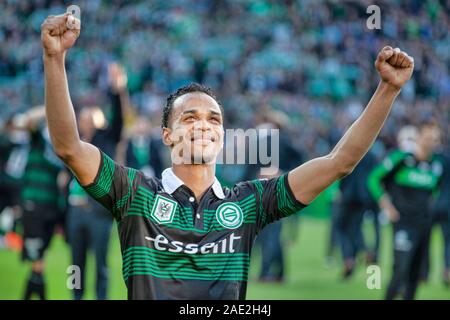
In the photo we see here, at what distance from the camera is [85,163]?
3.55 m

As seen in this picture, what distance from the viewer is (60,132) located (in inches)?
135

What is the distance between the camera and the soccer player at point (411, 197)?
9.16m

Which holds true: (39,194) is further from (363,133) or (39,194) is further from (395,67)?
(395,67)

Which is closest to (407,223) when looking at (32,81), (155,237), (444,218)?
(444,218)

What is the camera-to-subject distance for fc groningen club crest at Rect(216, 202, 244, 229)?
147 inches

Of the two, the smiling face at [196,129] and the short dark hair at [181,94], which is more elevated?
the short dark hair at [181,94]

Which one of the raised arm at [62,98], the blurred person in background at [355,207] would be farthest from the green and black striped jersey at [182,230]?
the blurred person in background at [355,207]

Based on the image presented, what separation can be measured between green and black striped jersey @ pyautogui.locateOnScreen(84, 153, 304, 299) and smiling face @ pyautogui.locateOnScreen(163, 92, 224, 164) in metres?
0.14

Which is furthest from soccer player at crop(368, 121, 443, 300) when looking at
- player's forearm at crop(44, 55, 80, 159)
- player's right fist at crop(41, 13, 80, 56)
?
player's right fist at crop(41, 13, 80, 56)

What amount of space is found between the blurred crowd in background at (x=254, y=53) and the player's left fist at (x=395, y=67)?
18819mm

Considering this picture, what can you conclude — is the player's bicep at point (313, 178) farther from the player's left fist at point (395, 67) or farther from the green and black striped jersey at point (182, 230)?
the player's left fist at point (395, 67)

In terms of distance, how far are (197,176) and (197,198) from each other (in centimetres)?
10

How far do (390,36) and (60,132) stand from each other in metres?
22.4
